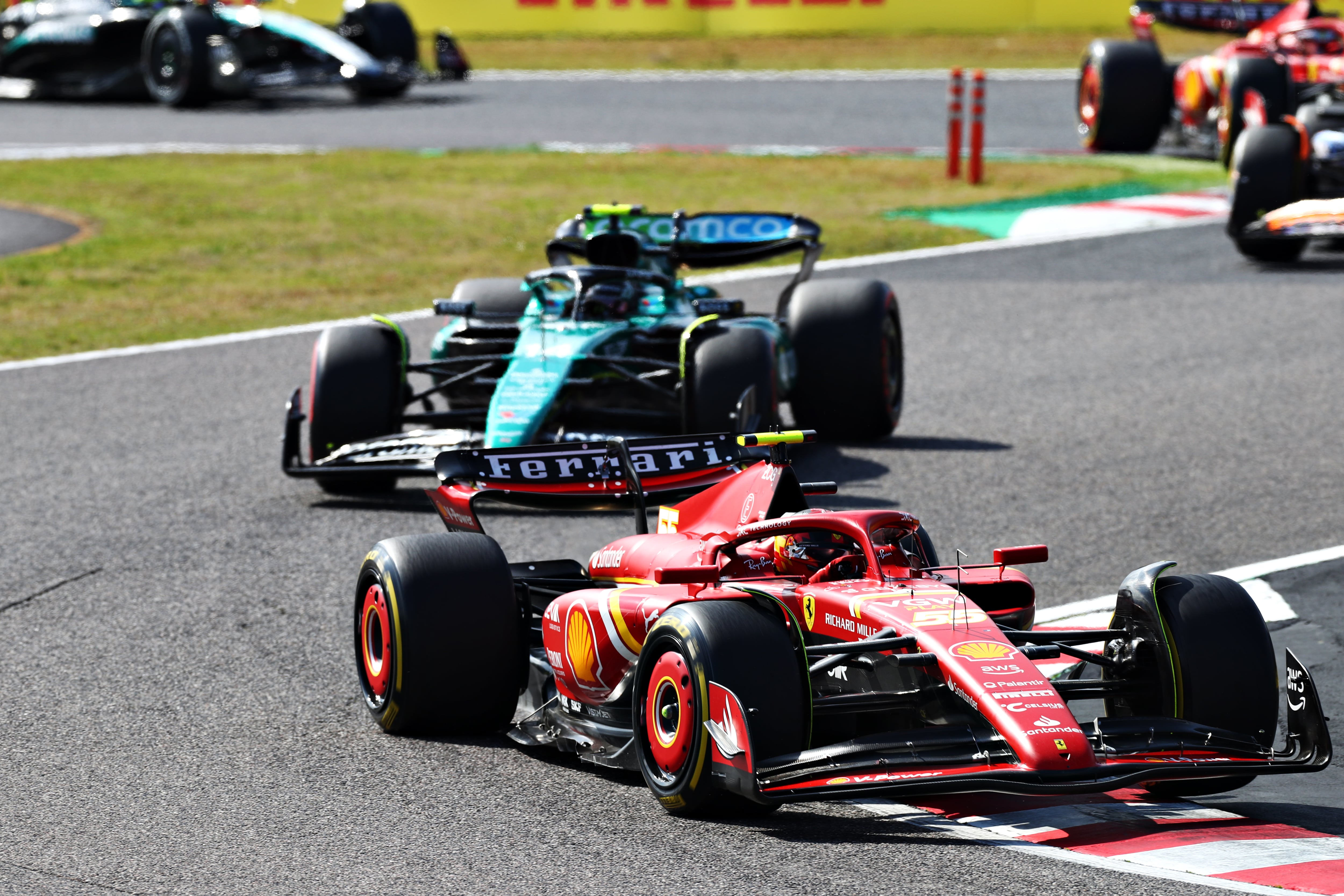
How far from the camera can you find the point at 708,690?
5.33 meters

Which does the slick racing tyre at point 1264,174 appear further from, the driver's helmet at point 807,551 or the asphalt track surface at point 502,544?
the driver's helmet at point 807,551

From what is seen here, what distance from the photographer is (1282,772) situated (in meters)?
5.41

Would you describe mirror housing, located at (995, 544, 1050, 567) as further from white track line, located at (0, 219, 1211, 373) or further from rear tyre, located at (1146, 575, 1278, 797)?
white track line, located at (0, 219, 1211, 373)

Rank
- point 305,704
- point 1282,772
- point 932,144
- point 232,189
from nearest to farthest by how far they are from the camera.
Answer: point 1282,772
point 305,704
point 232,189
point 932,144

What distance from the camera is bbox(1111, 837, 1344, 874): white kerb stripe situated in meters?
5.10

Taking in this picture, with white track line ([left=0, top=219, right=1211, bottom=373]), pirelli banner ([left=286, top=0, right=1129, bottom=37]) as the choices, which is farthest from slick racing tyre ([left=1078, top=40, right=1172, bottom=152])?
pirelli banner ([left=286, top=0, right=1129, bottom=37])

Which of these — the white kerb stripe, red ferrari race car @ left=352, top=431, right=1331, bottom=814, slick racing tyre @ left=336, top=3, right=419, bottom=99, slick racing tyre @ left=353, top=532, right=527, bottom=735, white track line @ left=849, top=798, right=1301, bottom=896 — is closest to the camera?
white track line @ left=849, top=798, right=1301, bottom=896

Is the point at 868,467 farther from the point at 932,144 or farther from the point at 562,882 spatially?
the point at 932,144

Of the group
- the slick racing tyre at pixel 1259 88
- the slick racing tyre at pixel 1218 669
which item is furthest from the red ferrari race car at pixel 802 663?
the slick racing tyre at pixel 1259 88

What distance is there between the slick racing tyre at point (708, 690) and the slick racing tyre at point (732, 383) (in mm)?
4375

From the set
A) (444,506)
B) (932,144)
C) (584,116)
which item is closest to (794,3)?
(584,116)

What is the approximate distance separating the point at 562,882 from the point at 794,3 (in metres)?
29.9

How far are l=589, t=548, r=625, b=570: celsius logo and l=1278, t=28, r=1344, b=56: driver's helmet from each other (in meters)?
15.5

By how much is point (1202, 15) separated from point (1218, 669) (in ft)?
59.5
